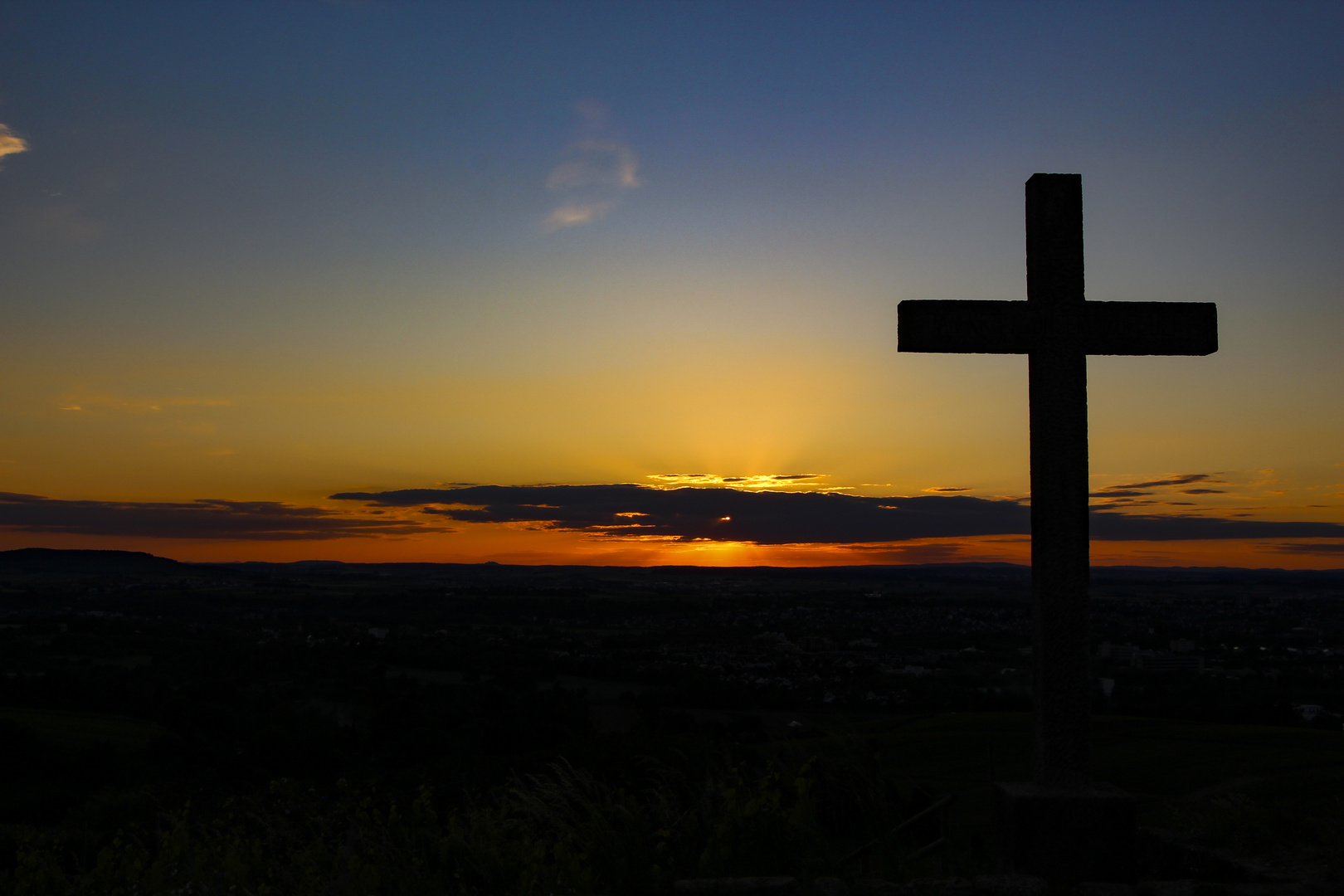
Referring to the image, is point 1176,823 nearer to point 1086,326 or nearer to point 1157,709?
point 1086,326

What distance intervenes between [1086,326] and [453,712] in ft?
124

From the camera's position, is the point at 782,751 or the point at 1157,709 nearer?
the point at 782,751

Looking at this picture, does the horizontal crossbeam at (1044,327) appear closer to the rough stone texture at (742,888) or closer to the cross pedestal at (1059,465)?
the cross pedestal at (1059,465)

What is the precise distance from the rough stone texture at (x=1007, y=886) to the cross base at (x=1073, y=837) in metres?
0.30

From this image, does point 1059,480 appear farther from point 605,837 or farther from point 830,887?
point 605,837

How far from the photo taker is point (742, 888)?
163 inches

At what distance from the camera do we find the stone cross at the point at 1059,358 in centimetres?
518

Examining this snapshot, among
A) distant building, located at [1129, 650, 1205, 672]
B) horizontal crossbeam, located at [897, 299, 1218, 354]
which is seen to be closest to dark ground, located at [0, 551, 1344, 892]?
distant building, located at [1129, 650, 1205, 672]

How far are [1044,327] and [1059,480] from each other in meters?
0.94

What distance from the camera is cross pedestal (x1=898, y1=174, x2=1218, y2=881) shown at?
15.8ft

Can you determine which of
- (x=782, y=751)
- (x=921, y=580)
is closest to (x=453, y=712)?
(x=782, y=751)

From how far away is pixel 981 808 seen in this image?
22719 millimetres

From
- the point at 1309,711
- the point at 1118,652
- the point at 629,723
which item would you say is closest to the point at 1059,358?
the point at 629,723

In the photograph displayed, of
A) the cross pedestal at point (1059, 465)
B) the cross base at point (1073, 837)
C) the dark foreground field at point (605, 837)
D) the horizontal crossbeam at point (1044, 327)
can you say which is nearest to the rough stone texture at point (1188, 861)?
the dark foreground field at point (605, 837)
